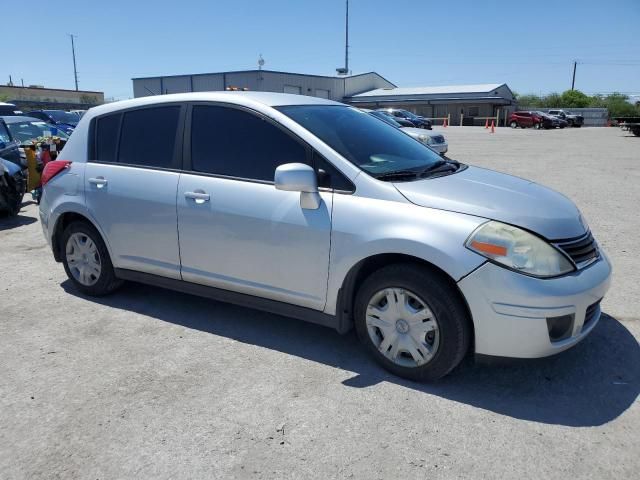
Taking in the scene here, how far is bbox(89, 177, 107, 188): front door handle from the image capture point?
4426 millimetres

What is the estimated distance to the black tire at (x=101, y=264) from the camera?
15.1 feet

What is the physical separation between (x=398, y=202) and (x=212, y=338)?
180 cm

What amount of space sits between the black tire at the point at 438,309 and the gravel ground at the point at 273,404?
6.3 inches

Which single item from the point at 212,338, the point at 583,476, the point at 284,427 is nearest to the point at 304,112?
the point at 212,338

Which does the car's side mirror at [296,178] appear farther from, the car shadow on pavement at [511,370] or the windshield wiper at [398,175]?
the car shadow on pavement at [511,370]

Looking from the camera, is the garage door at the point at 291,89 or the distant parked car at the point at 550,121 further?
the garage door at the point at 291,89

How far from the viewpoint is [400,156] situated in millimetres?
3936

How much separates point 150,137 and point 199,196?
0.84 m

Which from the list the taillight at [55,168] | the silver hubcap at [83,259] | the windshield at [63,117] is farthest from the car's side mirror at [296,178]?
the windshield at [63,117]

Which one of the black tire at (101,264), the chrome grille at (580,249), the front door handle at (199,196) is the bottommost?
the black tire at (101,264)

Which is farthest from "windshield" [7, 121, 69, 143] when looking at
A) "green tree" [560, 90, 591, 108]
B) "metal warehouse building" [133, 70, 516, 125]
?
"green tree" [560, 90, 591, 108]

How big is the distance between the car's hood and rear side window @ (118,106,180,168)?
6.40 ft

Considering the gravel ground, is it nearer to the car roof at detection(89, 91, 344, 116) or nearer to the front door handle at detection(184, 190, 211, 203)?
the front door handle at detection(184, 190, 211, 203)

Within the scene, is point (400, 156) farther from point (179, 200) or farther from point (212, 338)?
point (212, 338)
